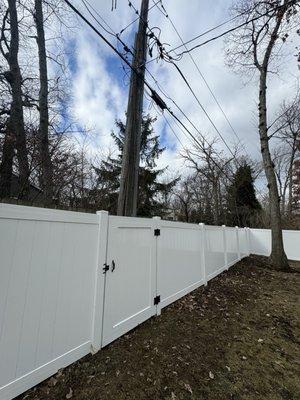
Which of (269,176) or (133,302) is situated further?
(269,176)

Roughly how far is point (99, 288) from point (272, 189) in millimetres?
9093

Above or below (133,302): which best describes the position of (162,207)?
above

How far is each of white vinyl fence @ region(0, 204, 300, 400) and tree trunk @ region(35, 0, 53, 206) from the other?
11.0 feet

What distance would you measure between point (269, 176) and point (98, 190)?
816 centimetres

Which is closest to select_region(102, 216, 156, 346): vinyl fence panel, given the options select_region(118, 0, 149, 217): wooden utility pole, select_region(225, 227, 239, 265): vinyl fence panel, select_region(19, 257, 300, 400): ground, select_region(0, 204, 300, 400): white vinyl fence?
select_region(0, 204, 300, 400): white vinyl fence

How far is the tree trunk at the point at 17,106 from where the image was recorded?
5582 mm

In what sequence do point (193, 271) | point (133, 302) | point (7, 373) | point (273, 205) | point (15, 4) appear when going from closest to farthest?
1. point (7, 373)
2. point (133, 302)
3. point (193, 271)
4. point (15, 4)
5. point (273, 205)

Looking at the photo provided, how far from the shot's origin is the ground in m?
2.37

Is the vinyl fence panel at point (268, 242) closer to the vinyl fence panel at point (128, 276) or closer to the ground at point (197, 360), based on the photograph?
the ground at point (197, 360)

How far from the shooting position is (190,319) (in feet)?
13.2

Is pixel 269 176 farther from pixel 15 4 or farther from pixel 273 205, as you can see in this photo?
pixel 15 4

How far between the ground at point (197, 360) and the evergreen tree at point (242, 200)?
57.3 feet

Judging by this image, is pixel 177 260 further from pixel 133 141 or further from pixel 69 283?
pixel 69 283

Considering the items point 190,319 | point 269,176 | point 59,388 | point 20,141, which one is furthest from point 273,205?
point 59,388
